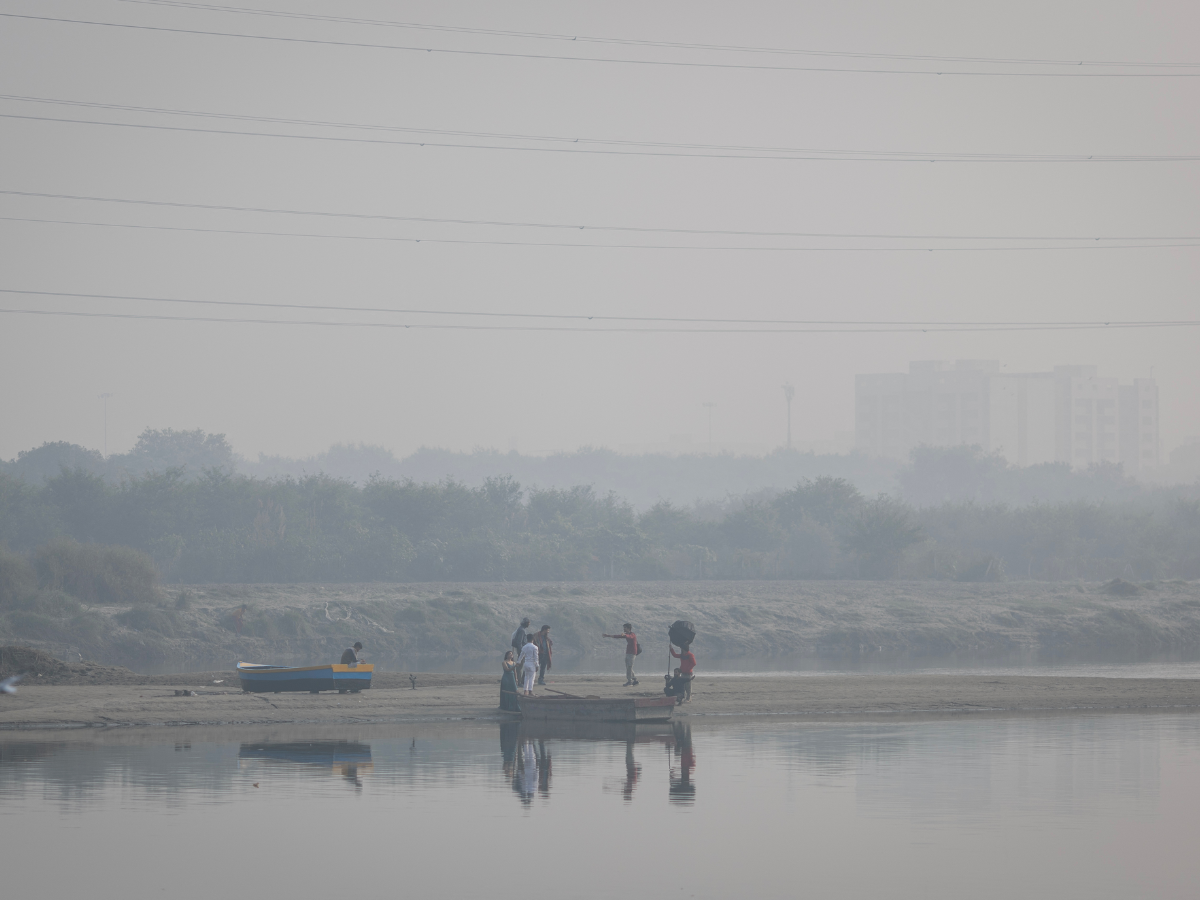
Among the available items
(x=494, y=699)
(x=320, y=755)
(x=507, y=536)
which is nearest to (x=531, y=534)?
(x=507, y=536)

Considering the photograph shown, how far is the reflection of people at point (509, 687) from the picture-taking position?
33.2m

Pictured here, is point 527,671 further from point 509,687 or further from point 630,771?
point 630,771

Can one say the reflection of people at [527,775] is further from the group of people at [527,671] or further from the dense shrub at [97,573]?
the dense shrub at [97,573]

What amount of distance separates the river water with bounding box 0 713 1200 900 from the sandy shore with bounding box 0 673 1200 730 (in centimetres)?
203

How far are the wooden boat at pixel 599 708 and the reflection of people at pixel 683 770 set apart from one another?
648 millimetres

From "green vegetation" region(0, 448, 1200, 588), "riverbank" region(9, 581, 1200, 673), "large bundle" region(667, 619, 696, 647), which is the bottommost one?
"riverbank" region(9, 581, 1200, 673)

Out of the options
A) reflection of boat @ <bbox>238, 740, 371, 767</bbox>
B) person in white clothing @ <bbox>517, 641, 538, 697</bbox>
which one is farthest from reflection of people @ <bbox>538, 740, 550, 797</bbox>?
person in white clothing @ <bbox>517, 641, 538, 697</bbox>

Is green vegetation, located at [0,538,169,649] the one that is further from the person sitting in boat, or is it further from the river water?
the person sitting in boat

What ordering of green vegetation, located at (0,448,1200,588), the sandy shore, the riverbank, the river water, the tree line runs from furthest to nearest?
the tree line, green vegetation, located at (0,448,1200,588), the riverbank, the sandy shore, the river water

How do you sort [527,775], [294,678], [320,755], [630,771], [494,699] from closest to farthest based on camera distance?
[527,775] < [630,771] < [320,755] < [294,678] < [494,699]

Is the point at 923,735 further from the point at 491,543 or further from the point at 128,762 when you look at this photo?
the point at 491,543

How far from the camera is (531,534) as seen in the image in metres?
107

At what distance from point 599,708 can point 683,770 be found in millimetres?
6980

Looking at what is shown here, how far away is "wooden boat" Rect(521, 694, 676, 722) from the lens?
32.2 metres
